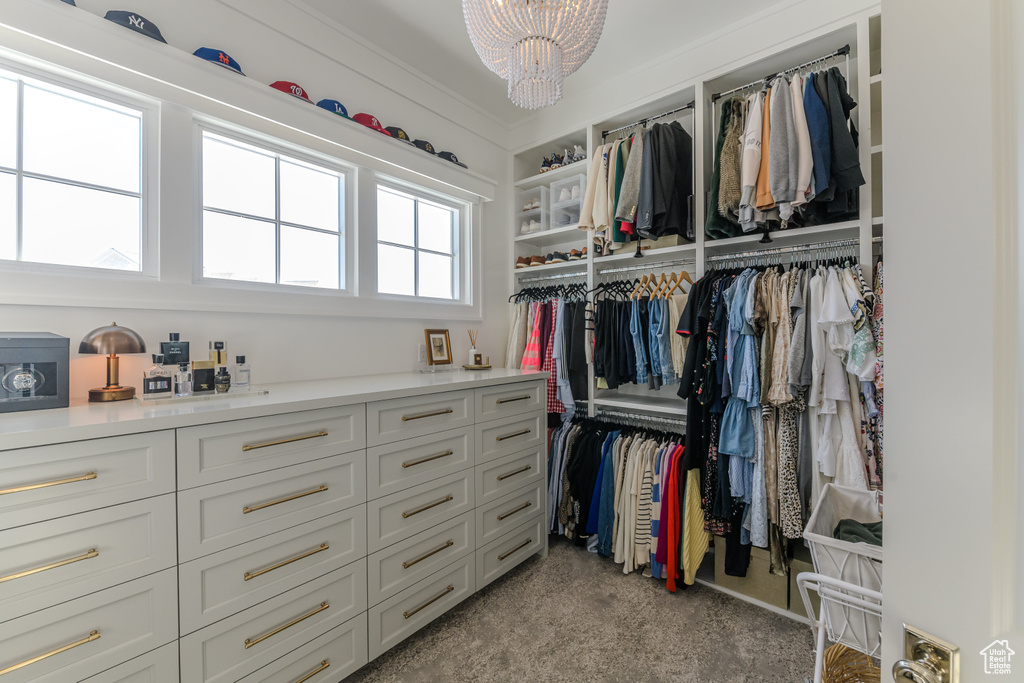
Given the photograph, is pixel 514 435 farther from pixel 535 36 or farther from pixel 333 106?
pixel 333 106

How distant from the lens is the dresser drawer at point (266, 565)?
1.15 m

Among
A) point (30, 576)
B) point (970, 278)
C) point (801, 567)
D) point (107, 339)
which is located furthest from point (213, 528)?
point (801, 567)

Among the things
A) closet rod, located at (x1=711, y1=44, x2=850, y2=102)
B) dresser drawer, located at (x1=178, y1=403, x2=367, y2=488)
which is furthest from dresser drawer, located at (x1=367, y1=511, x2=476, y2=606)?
closet rod, located at (x1=711, y1=44, x2=850, y2=102)

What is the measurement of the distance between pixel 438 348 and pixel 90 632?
1.80 meters

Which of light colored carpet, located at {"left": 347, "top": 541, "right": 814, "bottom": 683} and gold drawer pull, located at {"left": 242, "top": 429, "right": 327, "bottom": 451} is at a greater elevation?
gold drawer pull, located at {"left": 242, "top": 429, "right": 327, "bottom": 451}

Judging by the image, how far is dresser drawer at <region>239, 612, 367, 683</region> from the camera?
131 cm

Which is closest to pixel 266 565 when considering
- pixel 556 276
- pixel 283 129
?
pixel 283 129

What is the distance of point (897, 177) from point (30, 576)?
5.54ft

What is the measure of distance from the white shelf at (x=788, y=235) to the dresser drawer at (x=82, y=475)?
2423 millimetres

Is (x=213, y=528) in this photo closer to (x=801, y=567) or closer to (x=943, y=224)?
(x=943, y=224)

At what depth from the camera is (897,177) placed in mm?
440

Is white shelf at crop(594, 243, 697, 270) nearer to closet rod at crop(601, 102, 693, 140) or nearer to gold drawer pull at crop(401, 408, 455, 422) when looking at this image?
closet rod at crop(601, 102, 693, 140)

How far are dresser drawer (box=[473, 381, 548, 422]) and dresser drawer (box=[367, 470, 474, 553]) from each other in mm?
301

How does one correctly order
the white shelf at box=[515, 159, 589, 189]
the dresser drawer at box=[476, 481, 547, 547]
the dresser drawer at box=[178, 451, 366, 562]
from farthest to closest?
the white shelf at box=[515, 159, 589, 189] → the dresser drawer at box=[476, 481, 547, 547] → the dresser drawer at box=[178, 451, 366, 562]
